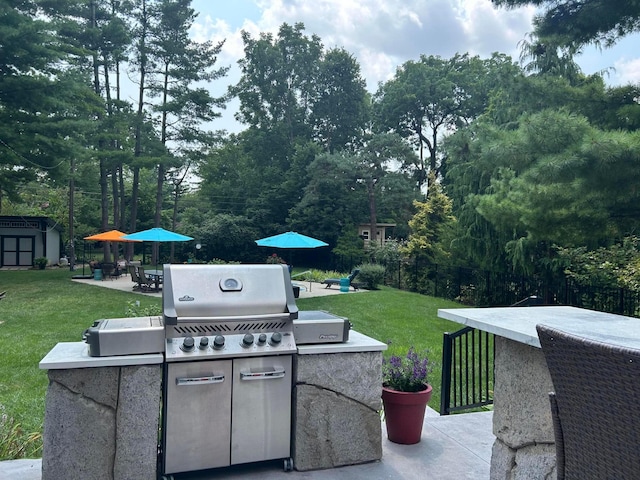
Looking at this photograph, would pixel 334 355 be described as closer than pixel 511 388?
No

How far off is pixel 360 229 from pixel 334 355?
2359cm

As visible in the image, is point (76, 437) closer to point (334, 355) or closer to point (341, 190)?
point (334, 355)

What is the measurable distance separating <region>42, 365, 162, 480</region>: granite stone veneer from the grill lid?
37 cm

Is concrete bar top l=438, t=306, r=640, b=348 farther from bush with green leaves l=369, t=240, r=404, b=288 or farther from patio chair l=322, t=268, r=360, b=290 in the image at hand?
bush with green leaves l=369, t=240, r=404, b=288

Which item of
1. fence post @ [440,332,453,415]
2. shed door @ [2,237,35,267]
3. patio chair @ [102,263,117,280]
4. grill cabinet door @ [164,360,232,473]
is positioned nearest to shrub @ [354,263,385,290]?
patio chair @ [102,263,117,280]

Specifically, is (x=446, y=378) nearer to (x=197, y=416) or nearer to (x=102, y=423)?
(x=197, y=416)

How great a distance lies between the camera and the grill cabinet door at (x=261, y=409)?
2.83 metres

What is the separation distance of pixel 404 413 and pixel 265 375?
1107 millimetres

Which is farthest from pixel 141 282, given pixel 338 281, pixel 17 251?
pixel 17 251

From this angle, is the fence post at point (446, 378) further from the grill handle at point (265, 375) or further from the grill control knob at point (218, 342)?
the grill control knob at point (218, 342)

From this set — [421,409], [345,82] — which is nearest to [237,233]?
[345,82]

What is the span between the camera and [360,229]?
26.5 m

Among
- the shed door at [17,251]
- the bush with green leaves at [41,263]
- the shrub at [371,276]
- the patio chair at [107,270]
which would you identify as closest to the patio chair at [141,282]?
the patio chair at [107,270]

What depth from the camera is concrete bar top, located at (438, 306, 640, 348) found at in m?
1.99
